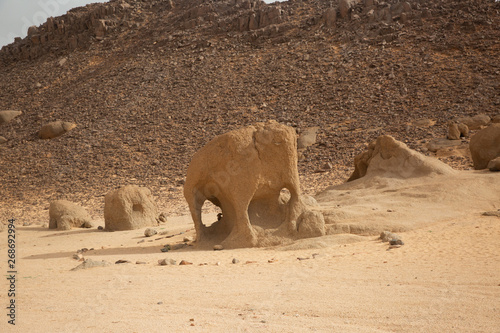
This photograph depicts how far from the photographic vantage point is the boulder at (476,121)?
819 inches

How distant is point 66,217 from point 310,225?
8032mm

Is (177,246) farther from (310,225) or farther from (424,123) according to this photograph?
(424,123)

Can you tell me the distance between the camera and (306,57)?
29156 millimetres

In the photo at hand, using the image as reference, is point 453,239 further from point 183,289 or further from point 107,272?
point 107,272

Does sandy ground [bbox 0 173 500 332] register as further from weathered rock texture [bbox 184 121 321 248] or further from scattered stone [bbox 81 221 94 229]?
scattered stone [bbox 81 221 94 229]

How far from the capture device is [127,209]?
13.0 m

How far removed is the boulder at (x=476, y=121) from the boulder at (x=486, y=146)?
6.28 m

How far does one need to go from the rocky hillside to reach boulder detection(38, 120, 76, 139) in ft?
1.78

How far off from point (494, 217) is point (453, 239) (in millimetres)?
1868

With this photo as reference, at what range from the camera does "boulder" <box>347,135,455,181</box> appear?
42.0 ft

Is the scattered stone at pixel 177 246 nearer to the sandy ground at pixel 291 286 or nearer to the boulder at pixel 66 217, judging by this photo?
the sandy ground at pixel 291 286

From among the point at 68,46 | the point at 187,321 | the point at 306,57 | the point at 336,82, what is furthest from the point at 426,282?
the point at 68,46

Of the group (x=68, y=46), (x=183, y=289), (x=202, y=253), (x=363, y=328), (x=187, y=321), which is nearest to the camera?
(x=363, y=328)

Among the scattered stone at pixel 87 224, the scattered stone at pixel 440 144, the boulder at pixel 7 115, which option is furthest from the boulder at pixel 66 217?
the boulder at pixel 7 115
